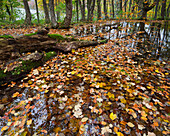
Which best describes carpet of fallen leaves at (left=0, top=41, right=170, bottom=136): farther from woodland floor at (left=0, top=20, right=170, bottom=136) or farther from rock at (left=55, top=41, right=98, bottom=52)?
rock at (left=55, top=41, right=98, bottom=52)

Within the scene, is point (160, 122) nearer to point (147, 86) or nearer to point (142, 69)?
point (147, 86)

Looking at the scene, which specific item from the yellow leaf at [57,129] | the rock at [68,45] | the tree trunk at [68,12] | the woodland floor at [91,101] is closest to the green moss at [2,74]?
the woodland floor at [91,101]

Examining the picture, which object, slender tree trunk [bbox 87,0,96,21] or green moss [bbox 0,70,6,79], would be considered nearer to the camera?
green moss [bbox 0,70,6,79]

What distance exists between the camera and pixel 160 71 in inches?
144

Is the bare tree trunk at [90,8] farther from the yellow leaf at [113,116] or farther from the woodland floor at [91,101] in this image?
the yellow leaf at [113,116]

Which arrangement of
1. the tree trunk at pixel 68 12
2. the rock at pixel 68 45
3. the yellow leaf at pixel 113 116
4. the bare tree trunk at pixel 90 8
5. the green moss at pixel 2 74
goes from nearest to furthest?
the yellow leaf at pixel 113 116 < the green moss at pixel 2 74 < the rock at pixel 68 45 < the tree trunk at pixel 68 12 < the bare tree trunk at pixel 90 8

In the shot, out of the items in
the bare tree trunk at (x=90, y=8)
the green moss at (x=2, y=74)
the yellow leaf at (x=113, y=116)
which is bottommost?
the yellow leaf at (x=113, y=116)

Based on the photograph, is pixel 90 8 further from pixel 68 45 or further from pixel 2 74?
pixel 2 74

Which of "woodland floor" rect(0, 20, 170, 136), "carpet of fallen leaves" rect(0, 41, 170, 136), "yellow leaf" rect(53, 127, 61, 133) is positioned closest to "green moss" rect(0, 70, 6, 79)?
"woodland floor" rect(0, 20, 170, 136)

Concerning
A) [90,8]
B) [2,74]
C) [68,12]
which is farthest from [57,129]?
[90,8]

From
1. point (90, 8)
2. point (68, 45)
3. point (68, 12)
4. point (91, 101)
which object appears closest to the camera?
point (91, 101)

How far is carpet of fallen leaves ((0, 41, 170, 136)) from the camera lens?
1963 millimetres

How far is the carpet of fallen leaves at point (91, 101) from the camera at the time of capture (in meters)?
1.96

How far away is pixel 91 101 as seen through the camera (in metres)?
2.54
